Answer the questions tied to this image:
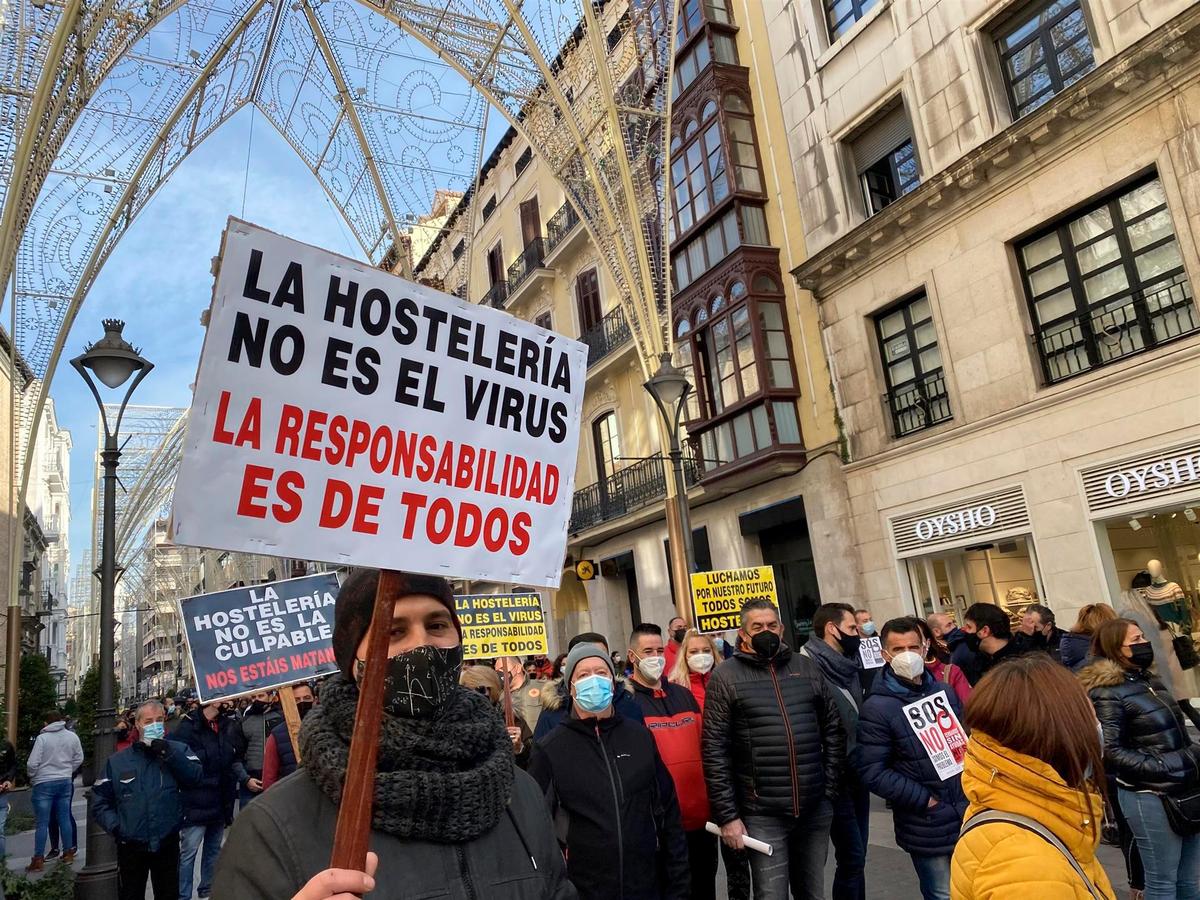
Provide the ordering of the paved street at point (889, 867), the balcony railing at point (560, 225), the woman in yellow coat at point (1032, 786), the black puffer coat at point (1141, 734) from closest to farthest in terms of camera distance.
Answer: the woman in yellow coat at point (1032, 786), the black puffer coat at point (1141, 734), the paved street at point (889, 867), the balcony railing at point (560, 225)

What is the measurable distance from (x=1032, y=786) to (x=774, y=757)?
255cm

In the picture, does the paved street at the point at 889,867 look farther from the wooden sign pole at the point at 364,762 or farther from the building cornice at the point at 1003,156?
the building cornice at the point at 1003,156

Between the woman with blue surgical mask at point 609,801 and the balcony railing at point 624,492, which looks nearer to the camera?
the woman with blue surgical mask at point 609,801

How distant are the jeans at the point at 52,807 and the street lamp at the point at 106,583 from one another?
2313 millimetres

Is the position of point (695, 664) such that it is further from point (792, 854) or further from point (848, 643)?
point (792, 854)

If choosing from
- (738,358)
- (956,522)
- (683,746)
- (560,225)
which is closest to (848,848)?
(683,746)

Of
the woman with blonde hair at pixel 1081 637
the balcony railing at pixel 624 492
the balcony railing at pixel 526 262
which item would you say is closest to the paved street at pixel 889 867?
the woman with blonde hair at pixel 1081 637

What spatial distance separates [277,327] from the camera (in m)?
2.06

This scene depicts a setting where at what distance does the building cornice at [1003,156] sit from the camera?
10688 mm

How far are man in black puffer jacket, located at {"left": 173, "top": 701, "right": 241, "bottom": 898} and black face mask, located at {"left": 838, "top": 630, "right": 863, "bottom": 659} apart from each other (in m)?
5.48

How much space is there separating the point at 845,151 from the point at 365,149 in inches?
402

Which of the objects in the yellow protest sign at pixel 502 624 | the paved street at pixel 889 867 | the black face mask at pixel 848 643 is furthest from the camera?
the yellow protest sign at pixel 502 624

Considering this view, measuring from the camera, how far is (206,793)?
785cm

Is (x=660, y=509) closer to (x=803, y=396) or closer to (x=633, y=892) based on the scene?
(x=803, y=396)
